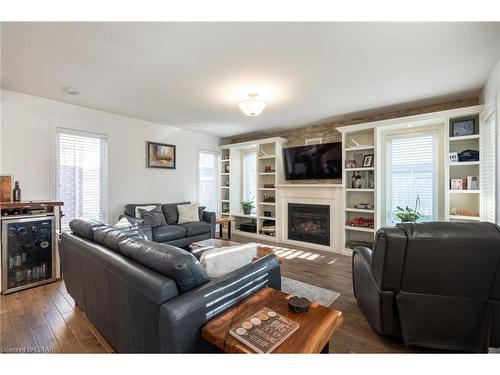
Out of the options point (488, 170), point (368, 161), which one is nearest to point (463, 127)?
point (488, 170)

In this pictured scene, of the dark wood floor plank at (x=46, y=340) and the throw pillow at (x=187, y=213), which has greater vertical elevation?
the throw pillow at (x=187, y=213)

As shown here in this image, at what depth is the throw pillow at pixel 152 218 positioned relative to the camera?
157 inches

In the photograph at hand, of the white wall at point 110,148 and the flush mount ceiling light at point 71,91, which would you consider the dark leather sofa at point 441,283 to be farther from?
the white wall at point 110,148

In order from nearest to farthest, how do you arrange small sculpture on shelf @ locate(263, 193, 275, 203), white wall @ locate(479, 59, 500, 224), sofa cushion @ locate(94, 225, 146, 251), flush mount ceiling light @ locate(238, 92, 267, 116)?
sofa cushion @ locate(94, 225, 146, 251) < white wall @ locate(479, 59, 500, 224) < flush mount ceiling light @ locate(238, 92, 267, 116) < small sculpture on shelf @ locate(263, 193, 275, 203)

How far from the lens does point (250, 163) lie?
6172mm

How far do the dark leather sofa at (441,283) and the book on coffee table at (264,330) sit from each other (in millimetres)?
882

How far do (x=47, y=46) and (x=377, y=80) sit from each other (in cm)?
350

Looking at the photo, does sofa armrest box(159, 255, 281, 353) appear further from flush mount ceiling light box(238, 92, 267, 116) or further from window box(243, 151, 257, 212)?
window box(243, 151, 257, 212)

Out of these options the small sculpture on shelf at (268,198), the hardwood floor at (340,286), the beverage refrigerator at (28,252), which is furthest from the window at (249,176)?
the beverage refrigerator at (28,252)

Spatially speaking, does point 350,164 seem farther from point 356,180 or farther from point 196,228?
point 196,228

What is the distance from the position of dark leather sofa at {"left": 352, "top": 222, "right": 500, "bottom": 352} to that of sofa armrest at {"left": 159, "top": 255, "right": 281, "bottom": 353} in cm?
97

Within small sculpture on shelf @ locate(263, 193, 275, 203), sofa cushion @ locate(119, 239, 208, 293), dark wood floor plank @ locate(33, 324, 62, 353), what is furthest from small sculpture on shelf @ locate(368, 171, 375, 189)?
dark wood floor plank @ locate(33, 324, 62, 353)

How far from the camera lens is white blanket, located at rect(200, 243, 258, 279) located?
1449 millimetres
